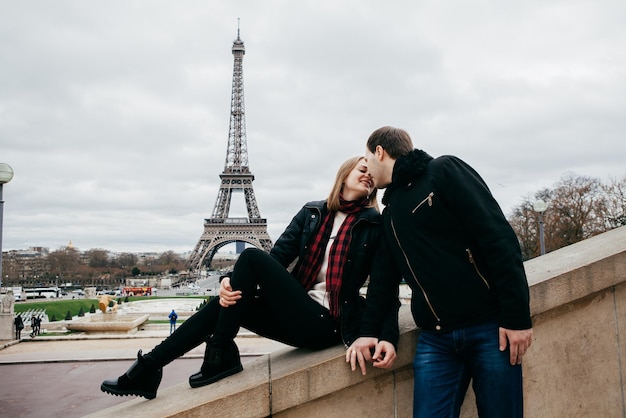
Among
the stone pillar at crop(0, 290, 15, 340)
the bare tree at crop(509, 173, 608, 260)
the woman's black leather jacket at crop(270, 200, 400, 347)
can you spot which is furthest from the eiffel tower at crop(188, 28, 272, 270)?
the woman's black leather jacket at crop(270, 200, 400, 347)

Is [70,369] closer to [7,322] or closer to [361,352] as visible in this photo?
[7,322]

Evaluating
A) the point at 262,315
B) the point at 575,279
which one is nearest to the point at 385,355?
the point at 262,315

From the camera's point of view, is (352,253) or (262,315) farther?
(262,315)

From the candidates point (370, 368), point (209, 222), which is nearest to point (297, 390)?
point (370, 368)

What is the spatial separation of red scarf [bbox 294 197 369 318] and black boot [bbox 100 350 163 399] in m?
1.05

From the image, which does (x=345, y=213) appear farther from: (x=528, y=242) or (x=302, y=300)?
(x=528, y=242)

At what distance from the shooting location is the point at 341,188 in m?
3.11

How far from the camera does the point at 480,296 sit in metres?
2.14

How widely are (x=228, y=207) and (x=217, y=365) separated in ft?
187

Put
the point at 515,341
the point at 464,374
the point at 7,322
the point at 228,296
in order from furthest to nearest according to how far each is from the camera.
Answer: the point at 7,322
the point at 228,296
the point at 464,374
the point at 515,341

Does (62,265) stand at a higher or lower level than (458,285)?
lower

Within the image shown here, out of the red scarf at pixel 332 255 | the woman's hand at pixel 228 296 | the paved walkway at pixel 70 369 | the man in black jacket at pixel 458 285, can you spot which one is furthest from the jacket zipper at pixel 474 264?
the paved walkway at pixel 70 369

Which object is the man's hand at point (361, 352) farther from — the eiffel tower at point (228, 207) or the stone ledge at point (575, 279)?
the eiffel tower at point (228, 207)

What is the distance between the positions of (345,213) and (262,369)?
1097 millimetres
